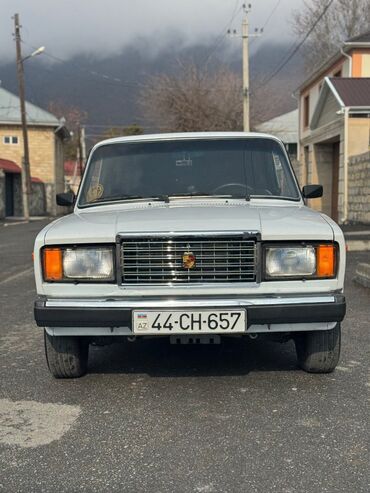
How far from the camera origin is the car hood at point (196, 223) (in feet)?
11.9

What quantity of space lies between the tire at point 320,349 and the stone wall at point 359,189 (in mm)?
12640

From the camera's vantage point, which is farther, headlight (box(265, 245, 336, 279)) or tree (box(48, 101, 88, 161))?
tree (box(48, 101, 88, 161))

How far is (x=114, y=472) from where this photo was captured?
9.21 ft

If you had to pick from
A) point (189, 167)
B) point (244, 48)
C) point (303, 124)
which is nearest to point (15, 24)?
point (244, 48)

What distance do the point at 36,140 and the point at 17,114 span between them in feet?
7.32

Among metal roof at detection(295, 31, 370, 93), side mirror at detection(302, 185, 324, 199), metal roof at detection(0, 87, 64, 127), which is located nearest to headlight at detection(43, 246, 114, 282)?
side mirror at detection(302, 185, 324, 199)

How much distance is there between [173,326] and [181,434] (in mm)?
669

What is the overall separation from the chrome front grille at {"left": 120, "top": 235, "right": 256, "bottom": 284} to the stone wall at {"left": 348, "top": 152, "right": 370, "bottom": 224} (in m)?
13.2

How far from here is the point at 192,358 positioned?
15.5 ft

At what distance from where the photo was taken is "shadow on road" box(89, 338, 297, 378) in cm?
440

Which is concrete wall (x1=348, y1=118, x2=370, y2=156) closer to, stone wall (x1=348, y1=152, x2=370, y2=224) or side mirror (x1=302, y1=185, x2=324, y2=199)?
stone wall (x1=348, y1=152, x2=370, y2=224)

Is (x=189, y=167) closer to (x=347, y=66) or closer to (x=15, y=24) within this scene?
(x=347, y=66)

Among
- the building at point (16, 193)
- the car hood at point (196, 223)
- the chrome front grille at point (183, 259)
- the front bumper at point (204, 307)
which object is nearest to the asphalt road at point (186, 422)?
the front bumper at point (204, 307)

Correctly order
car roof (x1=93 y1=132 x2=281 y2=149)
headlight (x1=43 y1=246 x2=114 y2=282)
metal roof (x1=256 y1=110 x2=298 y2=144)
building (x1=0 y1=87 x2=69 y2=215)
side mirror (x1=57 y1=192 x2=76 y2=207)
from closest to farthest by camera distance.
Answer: headlight (x1=43 y1=246 x2=114 y2=282), car roof (x1=93 y1=132 x2=281 y2=149), side mirror (x1=57 y1=192 x2=76 y2=207), building (x1=0 y1=87 x2=69 y2=215), metal roof (x1=256 y1=110 x2=298 y2=144)
